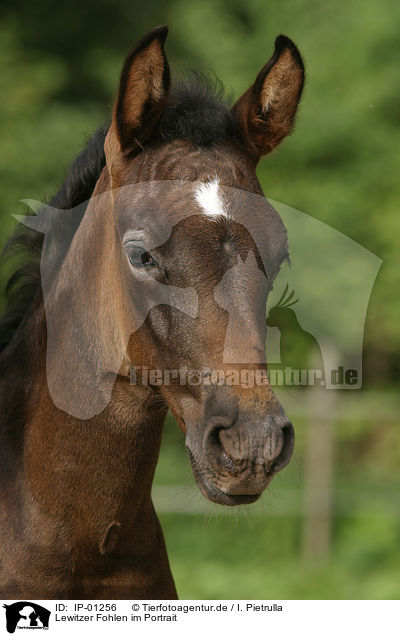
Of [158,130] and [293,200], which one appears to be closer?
[158,130]

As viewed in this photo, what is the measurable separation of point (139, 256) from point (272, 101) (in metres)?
0.81

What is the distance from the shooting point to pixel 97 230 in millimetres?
2496

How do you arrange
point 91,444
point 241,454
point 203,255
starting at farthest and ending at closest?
1. point 91,444
2. point 203,255
3. point 241,454

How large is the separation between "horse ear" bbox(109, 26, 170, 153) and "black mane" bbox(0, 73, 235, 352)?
7 cm

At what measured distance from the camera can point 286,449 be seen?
2.02m

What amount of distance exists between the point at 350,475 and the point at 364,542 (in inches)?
55.7

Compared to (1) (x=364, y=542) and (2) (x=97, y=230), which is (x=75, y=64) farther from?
(2) (x=97, y=230)

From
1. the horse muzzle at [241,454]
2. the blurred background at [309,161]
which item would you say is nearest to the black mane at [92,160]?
the horse muzzle at [241,454]

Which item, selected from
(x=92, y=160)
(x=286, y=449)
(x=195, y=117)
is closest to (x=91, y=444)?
(x=286, y=449)

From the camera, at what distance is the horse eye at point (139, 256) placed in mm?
2242
